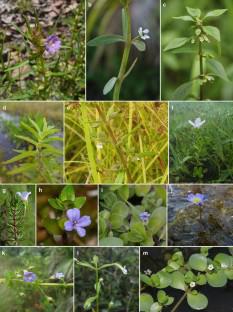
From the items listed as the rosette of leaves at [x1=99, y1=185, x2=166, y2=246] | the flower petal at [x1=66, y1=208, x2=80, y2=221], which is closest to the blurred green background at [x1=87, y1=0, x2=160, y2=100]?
the rosette of leaves at [x1=99, y1=185, x2=166, y2=246]

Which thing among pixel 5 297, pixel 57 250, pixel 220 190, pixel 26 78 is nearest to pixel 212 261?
pixel 220 190

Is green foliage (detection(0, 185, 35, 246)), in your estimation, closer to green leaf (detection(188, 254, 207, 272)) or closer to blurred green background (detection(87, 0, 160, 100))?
blurred green background (detection(87, 0, 160, 100))

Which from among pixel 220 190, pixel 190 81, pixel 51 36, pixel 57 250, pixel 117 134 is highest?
pixel 51 36

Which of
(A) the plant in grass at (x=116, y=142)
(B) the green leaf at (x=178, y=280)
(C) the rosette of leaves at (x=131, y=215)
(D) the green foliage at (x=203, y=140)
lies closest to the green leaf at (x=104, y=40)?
(A) the plant in grass at (x=116, y=142)

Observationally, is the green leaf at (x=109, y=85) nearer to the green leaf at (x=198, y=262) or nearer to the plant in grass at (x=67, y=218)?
the plant in grass at (x=67, y=218)

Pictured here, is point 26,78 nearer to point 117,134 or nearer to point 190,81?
point 117,134

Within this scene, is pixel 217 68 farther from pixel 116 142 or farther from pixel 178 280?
pixel 178 280

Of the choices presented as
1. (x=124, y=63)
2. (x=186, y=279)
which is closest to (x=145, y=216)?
(x=186, y=279)
